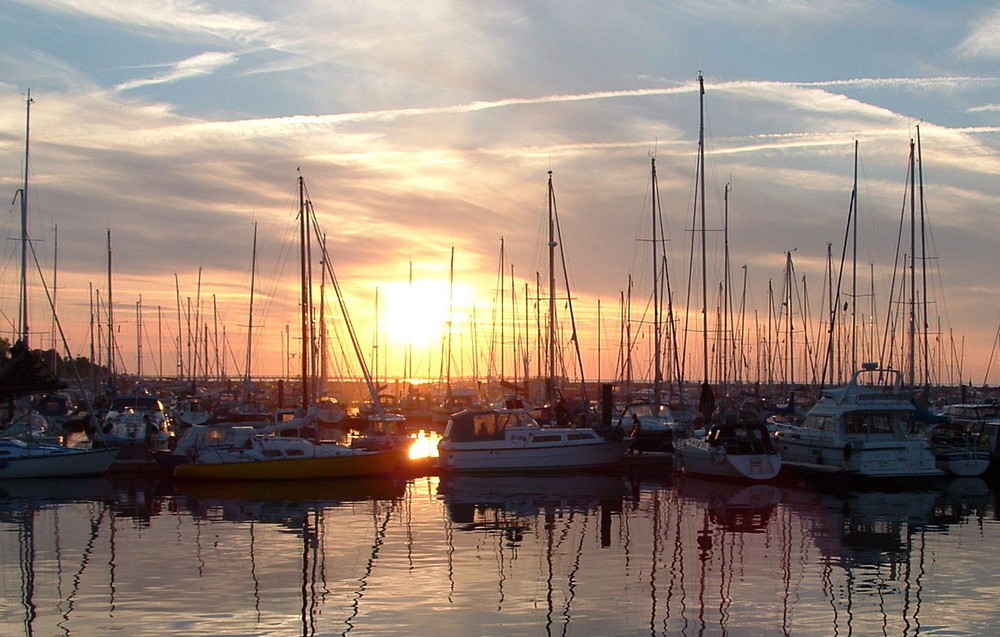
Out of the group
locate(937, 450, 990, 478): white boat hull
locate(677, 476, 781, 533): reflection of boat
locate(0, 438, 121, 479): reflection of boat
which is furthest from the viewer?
A: locate(937, 450, 990, 478): white boat hull

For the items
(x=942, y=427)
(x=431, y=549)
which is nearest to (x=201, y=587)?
(x=431, y=549)

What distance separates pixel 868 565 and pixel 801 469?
17.4 metres

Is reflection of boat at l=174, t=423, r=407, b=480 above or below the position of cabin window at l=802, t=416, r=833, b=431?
below

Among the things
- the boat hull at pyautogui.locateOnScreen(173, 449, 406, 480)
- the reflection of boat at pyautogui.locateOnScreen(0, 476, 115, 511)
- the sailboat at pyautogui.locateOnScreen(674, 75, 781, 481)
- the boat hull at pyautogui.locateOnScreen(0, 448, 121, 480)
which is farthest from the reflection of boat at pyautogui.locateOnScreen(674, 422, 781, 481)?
the boat hull at pyautogui.locateOnScreen(0, 448, 121, 480)

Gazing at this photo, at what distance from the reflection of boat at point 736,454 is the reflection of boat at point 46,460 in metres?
21.8

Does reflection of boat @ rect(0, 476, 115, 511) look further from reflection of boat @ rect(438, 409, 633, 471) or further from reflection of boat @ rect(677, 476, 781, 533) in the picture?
reflection of boat @ rect(677, 476, 781, 533)

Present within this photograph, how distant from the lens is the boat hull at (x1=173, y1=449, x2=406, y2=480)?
39.0 metres

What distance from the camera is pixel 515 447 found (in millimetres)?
41469

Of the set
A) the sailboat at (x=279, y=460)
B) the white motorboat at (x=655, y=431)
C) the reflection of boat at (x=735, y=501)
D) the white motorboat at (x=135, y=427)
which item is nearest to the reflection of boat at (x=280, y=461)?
the sailboat at (x=279, y=460)

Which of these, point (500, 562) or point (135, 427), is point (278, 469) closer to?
point (135, 427)

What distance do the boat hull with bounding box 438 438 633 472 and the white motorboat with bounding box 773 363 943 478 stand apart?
7136 mm

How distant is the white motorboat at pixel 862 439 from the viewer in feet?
118

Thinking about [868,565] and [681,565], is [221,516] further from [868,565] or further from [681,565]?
[868,565]

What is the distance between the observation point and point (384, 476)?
40812 millimetres
